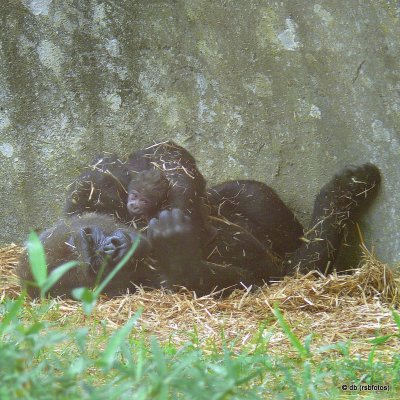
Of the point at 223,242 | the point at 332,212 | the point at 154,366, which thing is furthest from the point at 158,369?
the point at 332,212

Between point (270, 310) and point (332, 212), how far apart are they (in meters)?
0.80

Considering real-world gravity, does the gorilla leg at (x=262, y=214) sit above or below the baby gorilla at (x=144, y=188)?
below

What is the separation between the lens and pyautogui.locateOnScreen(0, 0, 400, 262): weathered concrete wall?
350cm

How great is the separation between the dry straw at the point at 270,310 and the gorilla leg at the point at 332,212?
102 mm

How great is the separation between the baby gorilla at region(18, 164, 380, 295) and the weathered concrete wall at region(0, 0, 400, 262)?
0.09m

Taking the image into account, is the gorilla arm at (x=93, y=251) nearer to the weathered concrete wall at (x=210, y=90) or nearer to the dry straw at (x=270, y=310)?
the dry straw at (x=270, y=310)

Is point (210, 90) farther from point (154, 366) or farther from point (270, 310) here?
point (154, 366)

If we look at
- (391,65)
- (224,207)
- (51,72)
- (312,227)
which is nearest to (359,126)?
(391,65)

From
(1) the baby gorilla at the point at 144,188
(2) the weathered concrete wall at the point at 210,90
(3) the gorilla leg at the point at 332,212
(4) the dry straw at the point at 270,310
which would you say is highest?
(2) the weathered concrete wall at the point at 210,90

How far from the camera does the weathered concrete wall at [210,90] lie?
3.50 metres

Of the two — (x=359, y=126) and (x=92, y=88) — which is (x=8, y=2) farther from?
(x=359, y=126)

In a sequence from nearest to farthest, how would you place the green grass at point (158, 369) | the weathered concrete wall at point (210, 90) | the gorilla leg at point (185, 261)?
the green grass at point (158, 369)
the gorilla leg at point (185, 261)
the weathered concrete wall at point (210, 90)

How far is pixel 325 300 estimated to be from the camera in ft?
11.1

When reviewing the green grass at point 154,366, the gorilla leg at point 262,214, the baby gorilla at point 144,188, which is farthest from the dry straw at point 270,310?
the baby gorilla at point 144,188
